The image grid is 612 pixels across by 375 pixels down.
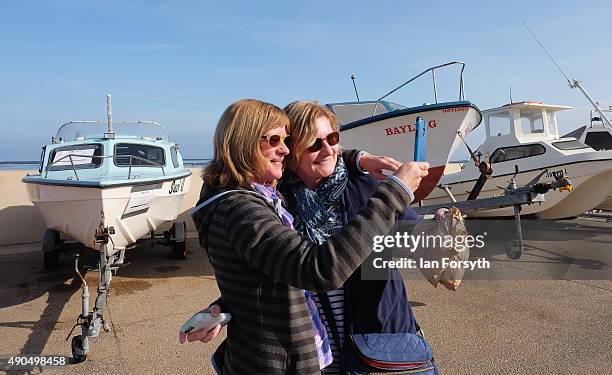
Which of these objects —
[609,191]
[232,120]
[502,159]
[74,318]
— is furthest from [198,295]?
[609,191]

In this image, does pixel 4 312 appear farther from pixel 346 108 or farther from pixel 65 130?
pixel 346 108

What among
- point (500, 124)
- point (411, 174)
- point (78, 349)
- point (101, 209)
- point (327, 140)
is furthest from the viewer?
point (500, 124)

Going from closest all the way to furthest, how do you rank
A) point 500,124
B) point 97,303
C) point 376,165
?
point 376,165 < point 97,303 < point 500,124

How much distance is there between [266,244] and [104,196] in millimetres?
5077

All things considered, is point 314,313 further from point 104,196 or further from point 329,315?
point 104,196

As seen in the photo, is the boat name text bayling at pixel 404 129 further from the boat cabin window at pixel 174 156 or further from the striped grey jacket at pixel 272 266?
the striped grey jacket at pixel 272 266

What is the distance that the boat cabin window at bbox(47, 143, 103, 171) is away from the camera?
7422mm

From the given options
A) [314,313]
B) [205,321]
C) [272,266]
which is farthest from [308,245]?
[205,321]

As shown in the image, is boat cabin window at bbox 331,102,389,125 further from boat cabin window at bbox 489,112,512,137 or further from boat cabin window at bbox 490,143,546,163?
boat cabin window at bbox 489,112,512,137

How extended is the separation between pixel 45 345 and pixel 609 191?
9071 mm

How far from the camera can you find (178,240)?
7.64 metres

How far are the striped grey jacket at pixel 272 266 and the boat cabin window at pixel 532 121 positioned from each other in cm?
986

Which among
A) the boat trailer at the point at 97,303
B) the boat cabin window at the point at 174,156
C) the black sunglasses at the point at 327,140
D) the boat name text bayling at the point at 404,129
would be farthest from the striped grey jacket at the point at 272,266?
the boat cabin window at the point at 174,156

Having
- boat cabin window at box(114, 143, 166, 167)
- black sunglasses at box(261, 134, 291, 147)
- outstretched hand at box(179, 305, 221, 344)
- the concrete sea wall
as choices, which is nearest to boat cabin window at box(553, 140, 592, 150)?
the concrete sea wall
